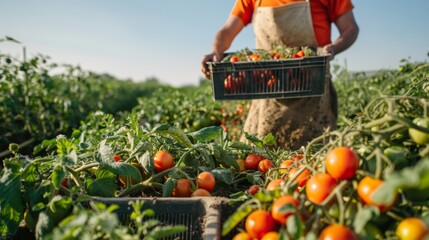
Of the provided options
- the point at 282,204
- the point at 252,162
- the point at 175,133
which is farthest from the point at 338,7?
the point at 282,204

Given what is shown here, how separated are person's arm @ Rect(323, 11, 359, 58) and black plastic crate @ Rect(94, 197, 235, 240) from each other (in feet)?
7.73

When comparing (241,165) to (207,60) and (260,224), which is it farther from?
(207,60)

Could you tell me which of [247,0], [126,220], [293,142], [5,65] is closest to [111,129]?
[126,220]

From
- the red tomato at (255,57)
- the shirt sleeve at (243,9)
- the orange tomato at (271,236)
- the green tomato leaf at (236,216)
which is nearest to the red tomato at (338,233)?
the orange tomato at (271,236)

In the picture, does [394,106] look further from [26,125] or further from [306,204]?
[26,125]

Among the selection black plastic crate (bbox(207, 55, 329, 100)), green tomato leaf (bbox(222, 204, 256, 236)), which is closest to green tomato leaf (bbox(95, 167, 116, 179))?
green tomato leaf (bbox(222, 204, 256, 236))

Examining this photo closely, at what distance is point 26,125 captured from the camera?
18.0 ft

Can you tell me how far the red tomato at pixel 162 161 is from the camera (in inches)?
69.2

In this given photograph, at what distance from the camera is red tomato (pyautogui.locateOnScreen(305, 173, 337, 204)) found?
1.12 meters

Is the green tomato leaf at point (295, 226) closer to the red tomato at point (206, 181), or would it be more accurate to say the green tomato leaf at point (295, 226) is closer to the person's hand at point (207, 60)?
the red tomato at point (206, 181)

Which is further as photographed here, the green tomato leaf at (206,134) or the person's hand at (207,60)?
the person's hand at (207,60)

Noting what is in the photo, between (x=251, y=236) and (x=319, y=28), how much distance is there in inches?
115

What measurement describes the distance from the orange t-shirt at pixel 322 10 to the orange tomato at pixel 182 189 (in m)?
2.51

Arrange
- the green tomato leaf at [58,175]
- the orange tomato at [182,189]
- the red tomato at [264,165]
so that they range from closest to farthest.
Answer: the green tomato leaf at [58,175], the orange tomato at [182,189], the red tomato at [264,165]
